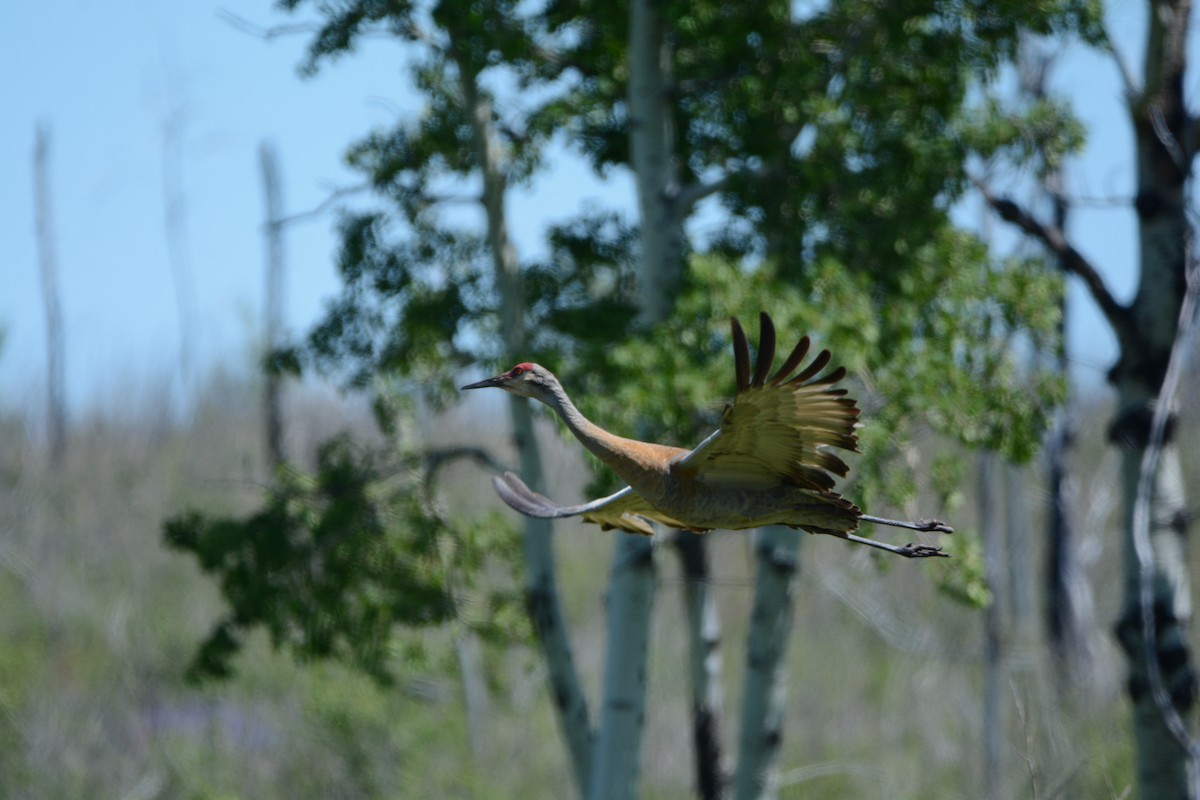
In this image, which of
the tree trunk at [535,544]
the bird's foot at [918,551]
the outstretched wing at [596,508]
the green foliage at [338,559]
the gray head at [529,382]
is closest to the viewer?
the outstretched wing at [596,508]

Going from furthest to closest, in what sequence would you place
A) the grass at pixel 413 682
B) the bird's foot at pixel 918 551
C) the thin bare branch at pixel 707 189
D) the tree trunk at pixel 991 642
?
the grass at pixel 413 682 < the tree trunk at pixel 991 642 < the thin bare branch at pixel 707 189 < the bird's foot at pixel 918 551

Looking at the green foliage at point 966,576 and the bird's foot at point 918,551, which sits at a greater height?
the bird's foot at point 918,551

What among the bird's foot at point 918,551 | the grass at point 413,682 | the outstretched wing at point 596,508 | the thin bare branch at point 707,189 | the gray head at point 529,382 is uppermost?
the thin bare branch at point 707,189

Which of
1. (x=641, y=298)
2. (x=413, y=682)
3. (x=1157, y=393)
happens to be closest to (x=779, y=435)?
(x=1157, y=393)

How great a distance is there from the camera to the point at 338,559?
35.2 feet

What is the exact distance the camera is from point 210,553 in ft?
35.1

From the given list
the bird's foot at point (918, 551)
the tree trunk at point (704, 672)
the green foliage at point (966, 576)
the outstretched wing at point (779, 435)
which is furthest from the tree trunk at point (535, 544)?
the outstretched wing at point (779, 435)

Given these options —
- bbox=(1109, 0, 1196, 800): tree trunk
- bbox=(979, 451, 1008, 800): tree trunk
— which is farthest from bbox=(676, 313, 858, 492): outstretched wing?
bbox=(979, 451, 1008, 800): tree trunk

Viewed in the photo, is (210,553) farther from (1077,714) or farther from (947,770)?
(947,770)

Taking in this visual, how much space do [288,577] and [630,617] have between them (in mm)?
2487

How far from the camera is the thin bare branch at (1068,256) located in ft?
28.6

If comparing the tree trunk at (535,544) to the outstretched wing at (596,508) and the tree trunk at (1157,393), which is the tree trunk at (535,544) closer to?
the tree trunk at (1157,393)

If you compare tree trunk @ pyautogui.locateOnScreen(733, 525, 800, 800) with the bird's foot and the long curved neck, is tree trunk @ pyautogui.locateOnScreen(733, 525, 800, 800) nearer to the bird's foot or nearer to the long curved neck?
the bird's foot

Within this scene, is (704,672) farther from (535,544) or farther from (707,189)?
(707,189)
